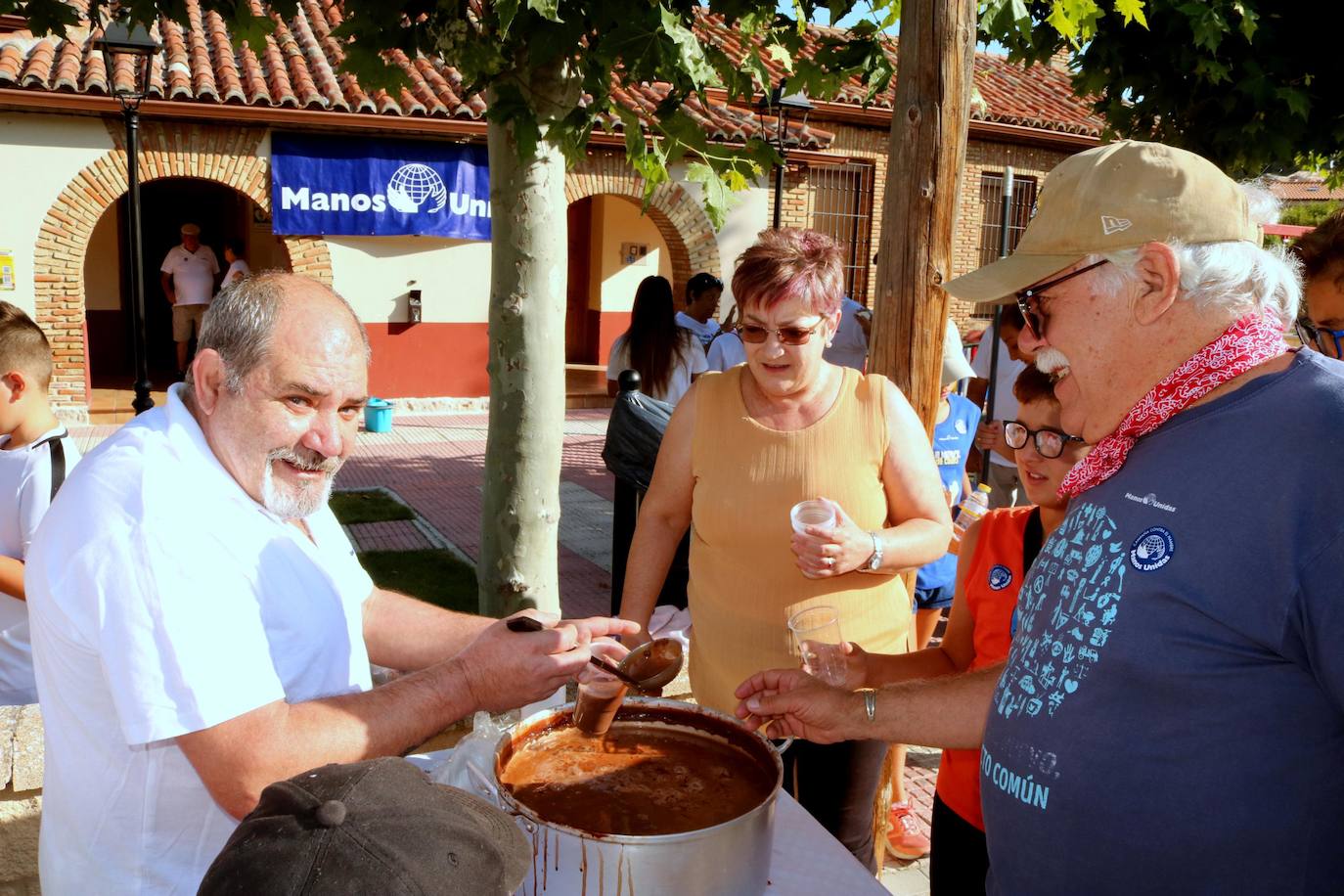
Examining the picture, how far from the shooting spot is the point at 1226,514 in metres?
1.42

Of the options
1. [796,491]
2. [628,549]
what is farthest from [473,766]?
[628,549]

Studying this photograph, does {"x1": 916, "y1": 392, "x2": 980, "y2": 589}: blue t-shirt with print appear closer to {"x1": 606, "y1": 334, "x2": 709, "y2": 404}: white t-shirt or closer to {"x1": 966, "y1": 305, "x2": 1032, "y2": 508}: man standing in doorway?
{"x1": 966, "y1": 305, "x2": 1032, "y2": 508}: man standing in doorway

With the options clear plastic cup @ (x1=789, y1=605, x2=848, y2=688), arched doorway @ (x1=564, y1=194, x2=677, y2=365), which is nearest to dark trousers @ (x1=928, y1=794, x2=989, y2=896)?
clear plastic cup @ (x1=789, y1=605, x2=848, y2=688)

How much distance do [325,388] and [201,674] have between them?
1.97 ft

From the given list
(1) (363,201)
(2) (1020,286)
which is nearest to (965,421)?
(2) (1020,286)

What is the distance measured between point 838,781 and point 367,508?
7380mm

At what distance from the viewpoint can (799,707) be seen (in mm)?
2234

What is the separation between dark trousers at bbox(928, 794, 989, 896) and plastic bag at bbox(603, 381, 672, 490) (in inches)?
89.5

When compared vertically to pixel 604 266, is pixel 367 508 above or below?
below

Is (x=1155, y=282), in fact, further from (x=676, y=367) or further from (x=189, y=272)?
(x=189, y=272)

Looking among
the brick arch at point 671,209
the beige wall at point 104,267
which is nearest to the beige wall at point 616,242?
the brick arch at point 671,209

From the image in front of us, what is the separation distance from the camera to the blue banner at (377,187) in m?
13.2

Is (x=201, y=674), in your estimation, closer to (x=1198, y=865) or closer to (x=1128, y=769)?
(x=1128, y=769)

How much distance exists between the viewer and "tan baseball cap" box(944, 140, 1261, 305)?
→ 155 cm
